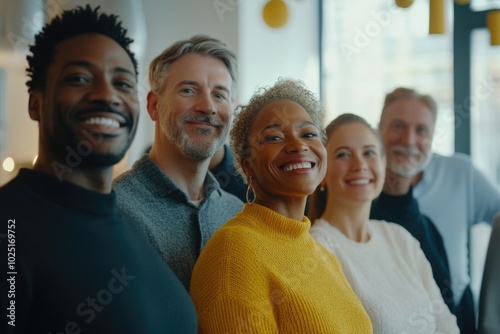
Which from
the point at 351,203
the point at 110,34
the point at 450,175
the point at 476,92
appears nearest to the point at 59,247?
the point at 110,34

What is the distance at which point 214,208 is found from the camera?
5.20ft

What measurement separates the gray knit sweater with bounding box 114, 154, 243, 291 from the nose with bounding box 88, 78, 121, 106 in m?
0.44

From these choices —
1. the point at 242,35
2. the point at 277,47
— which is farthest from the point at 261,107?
the point at 277,47

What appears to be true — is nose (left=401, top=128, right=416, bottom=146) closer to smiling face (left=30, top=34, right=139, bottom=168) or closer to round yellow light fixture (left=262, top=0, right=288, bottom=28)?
round yellow light fixture (left=262, top=0, right=288, bottom=28)

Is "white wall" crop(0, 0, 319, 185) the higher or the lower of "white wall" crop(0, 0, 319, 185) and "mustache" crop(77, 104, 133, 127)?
the higher

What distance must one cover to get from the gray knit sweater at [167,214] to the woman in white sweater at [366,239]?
0.40 metres

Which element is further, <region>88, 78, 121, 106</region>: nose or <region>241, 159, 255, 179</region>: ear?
<region>241, 159, 255, 179</region>: ear

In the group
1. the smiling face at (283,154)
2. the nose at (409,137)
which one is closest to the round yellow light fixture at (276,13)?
the nose at (409,137)

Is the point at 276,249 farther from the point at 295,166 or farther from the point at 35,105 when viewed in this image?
the point at 35,105

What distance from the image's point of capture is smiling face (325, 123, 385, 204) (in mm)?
1809

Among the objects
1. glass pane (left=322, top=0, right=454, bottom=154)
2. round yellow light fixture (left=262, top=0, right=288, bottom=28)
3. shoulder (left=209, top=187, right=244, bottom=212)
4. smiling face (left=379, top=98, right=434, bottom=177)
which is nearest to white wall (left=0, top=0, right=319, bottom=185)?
glass pane (left=322, top=0, right=454, bottom=154)

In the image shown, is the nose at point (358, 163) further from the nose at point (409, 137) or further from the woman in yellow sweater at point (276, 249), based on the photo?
the nose at point (409, 137)

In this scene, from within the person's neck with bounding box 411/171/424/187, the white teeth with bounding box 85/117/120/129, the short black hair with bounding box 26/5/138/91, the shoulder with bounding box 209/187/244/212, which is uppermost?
Answer: the short black hair with bounding box 26/5/138/91

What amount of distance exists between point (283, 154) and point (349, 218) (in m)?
0.55
